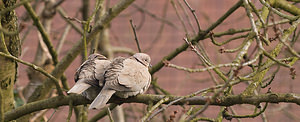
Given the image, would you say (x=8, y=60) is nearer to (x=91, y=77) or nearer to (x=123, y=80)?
(x=91, y=77)

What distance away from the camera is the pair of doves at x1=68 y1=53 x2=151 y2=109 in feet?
10.5

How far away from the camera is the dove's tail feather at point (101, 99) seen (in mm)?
2987

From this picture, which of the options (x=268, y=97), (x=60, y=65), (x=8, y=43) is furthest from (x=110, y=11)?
(x=268, y=97)

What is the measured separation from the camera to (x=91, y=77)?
131 inches

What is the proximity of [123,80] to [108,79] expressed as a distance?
119 mm

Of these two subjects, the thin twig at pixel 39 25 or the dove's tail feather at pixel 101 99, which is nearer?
the dove's tail feather at pixel 101 99

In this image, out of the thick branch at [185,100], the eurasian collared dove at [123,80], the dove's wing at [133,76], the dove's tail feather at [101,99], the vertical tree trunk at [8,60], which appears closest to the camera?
the thick branch at [185,100]

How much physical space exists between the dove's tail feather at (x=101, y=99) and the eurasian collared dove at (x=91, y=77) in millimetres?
106

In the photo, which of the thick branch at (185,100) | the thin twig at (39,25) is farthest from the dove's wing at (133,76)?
the thin twig at (39,25)

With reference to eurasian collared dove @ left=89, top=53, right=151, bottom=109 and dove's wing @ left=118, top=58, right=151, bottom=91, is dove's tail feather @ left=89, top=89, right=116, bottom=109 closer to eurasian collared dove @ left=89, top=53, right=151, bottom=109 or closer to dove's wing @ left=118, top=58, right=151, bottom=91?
eurasian collared dove @ left=89, top=53, right=151, bottom=109

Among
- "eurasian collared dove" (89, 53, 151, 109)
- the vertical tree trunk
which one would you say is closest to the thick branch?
"eurasian collared dove" (89, 53, 151, 109)

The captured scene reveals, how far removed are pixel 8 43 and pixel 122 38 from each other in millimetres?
4977

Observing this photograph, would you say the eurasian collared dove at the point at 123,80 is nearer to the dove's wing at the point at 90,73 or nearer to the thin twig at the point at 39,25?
the dove's wing at the point at 90,73

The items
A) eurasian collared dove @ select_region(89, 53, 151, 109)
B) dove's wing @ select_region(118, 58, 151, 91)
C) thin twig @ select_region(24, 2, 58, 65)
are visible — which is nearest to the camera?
eurasian collared dove @ select_region(89, 53, 151, 109)
